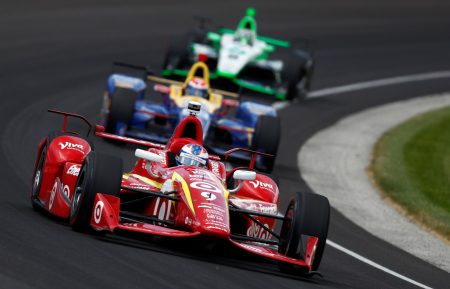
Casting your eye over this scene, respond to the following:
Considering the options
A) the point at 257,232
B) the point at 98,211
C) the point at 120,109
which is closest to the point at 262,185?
the point at 257,232

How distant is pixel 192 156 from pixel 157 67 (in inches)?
626

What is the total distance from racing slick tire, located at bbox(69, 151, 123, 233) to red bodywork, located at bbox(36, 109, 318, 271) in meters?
0.08

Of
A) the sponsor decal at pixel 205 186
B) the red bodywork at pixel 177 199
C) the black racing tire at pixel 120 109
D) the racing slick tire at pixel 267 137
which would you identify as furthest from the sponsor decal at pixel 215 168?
the black racing tire at pixel 120 109

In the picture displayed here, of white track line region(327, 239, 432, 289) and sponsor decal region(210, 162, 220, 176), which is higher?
sponsor decal region(210, 162, 220, 176)

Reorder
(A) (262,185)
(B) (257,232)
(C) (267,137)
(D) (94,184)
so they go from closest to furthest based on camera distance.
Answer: (D) (94,184) → (B) (257,232) → (A) (262,185) → (C) (267,137)

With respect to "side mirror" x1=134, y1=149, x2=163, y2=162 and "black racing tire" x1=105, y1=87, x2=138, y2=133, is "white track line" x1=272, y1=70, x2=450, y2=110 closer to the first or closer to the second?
"black racing tire" x1=105, y1=87, x2=138, y2=133

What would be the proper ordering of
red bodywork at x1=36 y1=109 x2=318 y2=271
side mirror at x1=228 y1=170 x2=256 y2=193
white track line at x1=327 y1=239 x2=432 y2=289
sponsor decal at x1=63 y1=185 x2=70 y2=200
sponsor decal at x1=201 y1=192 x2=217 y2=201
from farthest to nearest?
white track line at x1=327 y1=239 x2=432 y2=289 < side mirror at x1=228 y1=170 x2=256 y2=193 < sponsor decal at x1=63 y1=185 x2=70 y2=200 < sponsor decal at x1=201 y1=192 x2=217 y2=201 < red bodywork at x1=36 y1=109 x2=318 y2=271

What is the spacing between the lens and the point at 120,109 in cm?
2105

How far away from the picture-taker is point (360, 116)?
94.3ft

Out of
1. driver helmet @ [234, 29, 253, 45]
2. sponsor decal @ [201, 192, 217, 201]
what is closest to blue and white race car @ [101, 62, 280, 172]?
driver helmet @ [234, 29, 253, 45]

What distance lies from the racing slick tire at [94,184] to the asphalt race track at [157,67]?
0.21 meters

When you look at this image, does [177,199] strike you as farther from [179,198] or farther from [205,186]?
[205,186]

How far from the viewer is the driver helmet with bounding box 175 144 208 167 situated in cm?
1427

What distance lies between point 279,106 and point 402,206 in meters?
8.85
